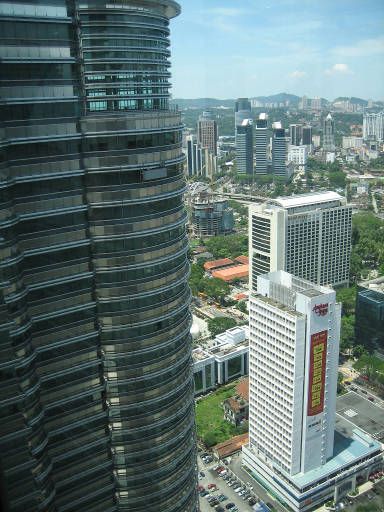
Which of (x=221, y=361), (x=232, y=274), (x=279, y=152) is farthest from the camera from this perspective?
(x=279, y=152)

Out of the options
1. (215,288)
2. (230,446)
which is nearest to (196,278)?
(215,288)

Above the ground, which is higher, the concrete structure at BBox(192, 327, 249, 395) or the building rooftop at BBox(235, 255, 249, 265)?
the concrete structure at BBox(192, 327, 249, 395)

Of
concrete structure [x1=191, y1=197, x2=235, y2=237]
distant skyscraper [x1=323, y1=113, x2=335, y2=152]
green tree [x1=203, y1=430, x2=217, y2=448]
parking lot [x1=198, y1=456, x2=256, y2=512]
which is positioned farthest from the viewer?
distant skyscraper [x1=323, y1=113, x2=335, y2=152]

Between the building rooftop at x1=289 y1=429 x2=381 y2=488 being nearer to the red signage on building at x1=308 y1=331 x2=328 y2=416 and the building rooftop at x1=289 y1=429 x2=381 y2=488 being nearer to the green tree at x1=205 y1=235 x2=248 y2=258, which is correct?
the red signage on building at x1=308 y1=331 x2=328 y2=416

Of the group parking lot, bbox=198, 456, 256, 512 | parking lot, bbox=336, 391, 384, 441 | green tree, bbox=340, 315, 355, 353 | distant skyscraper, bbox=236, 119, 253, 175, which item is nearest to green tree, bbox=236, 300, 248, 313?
green tree, bbox=340, 315, 355, 353

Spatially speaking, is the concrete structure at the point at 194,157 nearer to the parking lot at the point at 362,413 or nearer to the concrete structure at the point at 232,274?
the concrete structure at the point at 232,274

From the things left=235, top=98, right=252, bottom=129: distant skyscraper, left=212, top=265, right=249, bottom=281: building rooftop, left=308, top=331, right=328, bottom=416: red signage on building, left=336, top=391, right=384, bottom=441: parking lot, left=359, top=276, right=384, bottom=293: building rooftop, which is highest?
left=235, top=98, right=252, bottom=129: distant skyscraper

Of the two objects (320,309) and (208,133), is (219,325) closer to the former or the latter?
(320,309)
